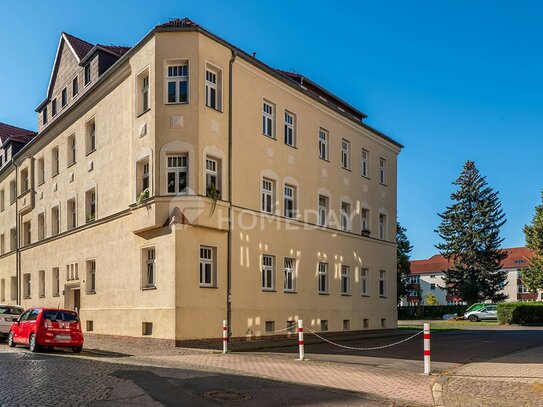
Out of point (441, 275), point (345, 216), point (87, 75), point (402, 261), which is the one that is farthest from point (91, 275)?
point (441, 275)

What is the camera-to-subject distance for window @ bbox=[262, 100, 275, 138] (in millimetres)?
26359

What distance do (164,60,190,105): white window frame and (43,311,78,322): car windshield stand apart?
8591 millimetres

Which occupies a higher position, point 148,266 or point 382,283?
point 148,266

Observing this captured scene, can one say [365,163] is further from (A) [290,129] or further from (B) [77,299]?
(B) [77,299]

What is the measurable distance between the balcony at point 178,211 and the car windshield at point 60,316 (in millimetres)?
4432

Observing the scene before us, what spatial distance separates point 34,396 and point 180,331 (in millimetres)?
11067

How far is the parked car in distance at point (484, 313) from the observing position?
55.3m

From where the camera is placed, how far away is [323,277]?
3011 centimetres

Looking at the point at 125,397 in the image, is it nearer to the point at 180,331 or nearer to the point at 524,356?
the point at 180,331

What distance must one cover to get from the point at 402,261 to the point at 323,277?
131 ft

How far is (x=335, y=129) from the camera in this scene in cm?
3203

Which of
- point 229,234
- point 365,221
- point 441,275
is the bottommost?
point 441,275

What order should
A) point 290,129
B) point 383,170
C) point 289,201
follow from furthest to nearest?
point 383,170
point 290,129
point 289,201

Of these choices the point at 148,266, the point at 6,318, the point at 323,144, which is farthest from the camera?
the point at 323,144
